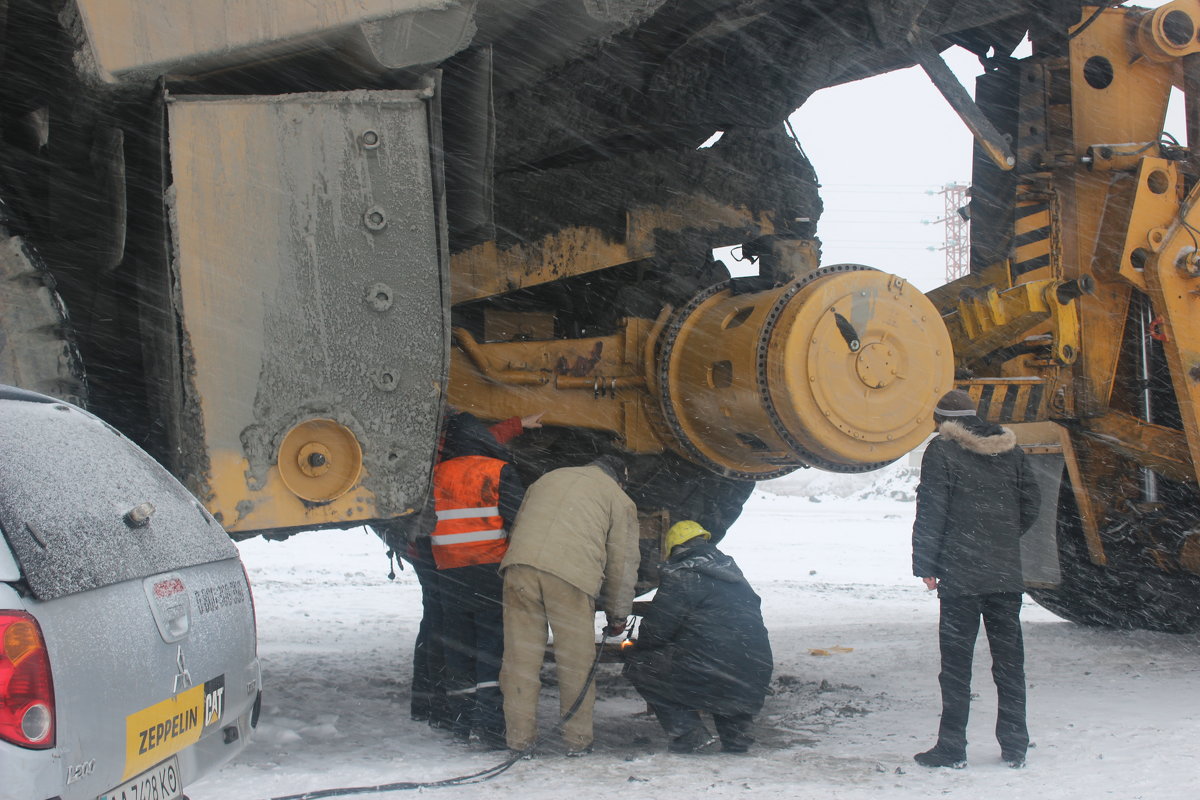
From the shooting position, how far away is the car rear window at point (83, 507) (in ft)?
6.61

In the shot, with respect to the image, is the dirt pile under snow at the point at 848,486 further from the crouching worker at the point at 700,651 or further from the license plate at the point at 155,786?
the license plate at the point at 155,786

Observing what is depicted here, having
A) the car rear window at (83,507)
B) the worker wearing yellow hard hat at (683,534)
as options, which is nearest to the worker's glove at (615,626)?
the worker wearing yellow hard hat at (683,534)

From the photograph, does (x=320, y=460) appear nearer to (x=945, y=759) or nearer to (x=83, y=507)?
(x=83, y=507)

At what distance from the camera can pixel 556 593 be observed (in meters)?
4.28

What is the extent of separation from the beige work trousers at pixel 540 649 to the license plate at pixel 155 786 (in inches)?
79.7

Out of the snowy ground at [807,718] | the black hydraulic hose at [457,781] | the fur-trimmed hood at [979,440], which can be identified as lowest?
the snowy ground at [807,718]

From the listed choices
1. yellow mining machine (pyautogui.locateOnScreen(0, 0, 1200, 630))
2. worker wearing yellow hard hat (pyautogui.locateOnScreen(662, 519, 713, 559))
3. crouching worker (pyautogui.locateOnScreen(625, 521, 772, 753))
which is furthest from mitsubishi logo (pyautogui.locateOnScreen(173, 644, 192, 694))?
worker wearing yellow hard hat (pyautogui.locateOnScreen(662, 519, 713, 559))

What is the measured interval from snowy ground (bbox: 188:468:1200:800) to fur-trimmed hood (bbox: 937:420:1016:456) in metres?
1.14

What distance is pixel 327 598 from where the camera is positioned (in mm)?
8469

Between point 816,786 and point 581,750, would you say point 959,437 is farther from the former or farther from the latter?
point 581,750

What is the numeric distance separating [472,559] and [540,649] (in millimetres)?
472

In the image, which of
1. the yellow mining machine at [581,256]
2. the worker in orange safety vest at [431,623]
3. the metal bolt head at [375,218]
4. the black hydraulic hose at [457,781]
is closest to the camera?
the yellow mining machine at [581,256]

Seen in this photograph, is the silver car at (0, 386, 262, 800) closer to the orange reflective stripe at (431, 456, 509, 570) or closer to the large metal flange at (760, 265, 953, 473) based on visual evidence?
the orange reflective stripe at (431, 456, 509, 570)

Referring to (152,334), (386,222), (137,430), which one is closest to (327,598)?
(137,430)
